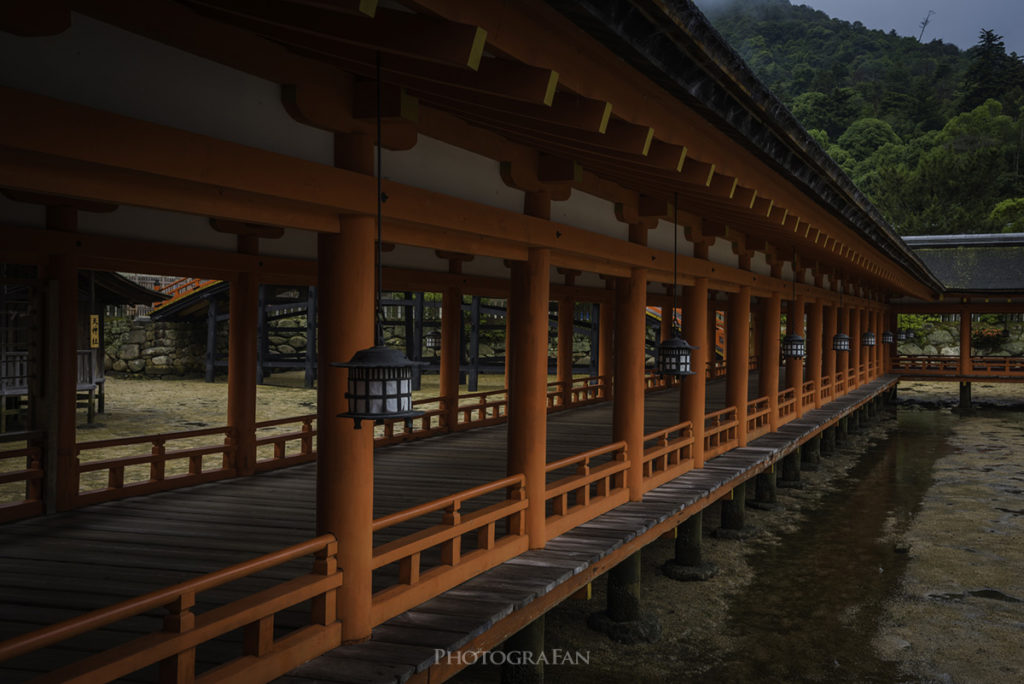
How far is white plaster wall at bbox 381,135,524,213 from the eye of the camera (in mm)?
5492

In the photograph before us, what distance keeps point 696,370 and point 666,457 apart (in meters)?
1.43

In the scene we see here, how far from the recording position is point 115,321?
35.1m

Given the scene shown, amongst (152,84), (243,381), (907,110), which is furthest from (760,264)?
(907,110)

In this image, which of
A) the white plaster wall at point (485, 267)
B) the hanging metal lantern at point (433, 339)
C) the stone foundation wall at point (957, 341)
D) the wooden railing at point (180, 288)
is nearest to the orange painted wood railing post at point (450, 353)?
the white plaster wall at point (485, 267)

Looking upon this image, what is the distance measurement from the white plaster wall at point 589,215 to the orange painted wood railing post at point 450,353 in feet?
15.9

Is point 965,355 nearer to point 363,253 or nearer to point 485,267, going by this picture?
point 485,267

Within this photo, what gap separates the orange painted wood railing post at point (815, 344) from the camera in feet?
62.8

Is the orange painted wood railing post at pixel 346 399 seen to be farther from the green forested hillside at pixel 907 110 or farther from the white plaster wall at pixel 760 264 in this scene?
the green forested hillside at pixel 907 110

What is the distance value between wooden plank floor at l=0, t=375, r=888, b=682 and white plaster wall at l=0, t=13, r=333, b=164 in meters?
2.91

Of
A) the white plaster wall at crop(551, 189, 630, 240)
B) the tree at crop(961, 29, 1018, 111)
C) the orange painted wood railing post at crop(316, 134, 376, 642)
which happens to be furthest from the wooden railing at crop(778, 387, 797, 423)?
the tree at crop(961, 29, 1018, 111)

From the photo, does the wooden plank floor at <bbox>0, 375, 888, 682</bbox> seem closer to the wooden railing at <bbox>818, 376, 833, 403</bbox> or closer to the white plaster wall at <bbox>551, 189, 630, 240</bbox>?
the white plaster wall at <bbox>551, 189, 630, 240</bbox>

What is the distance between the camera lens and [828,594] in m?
10.7

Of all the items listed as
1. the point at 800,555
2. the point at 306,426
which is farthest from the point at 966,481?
the point at 306,426

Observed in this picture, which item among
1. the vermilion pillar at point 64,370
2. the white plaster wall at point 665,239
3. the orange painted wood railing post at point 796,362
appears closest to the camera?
the vermilion pillar at point 64,370
